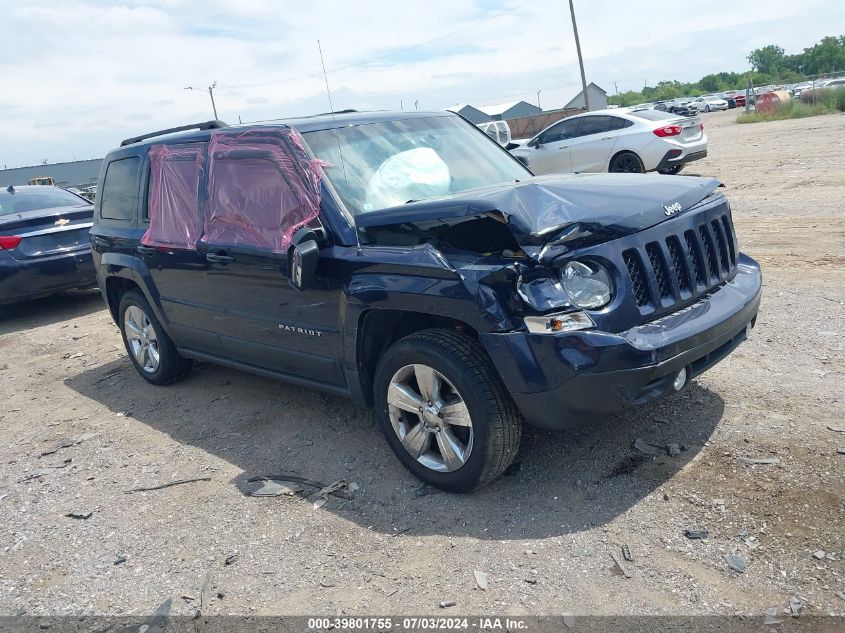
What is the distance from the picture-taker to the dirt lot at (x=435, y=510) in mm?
2957

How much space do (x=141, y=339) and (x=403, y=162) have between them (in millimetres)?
3063

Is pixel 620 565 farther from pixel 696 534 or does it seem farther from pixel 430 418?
pixel 430 418

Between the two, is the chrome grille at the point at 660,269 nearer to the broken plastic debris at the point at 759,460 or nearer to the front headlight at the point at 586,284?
the front headlight at the point at 586,284

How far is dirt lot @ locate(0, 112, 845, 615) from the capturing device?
296cm

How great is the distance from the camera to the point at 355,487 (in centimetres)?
396

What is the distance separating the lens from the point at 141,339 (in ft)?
20.3

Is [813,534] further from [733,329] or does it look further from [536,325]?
[536,325]

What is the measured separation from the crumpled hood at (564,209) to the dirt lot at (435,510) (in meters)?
1.24

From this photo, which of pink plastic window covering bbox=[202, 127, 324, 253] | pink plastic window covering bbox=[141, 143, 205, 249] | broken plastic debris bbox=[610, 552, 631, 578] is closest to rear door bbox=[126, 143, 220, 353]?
pink plastic window covering bbox=[141, 143, 205, 249]

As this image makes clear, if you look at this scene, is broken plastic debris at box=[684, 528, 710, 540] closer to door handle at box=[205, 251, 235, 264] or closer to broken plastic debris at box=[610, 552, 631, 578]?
broken plastic debris at box=[610, 552, 631, 578]

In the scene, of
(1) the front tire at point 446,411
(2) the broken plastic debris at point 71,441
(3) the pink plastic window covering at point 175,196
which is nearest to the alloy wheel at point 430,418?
(1) the front tire at point 446,411

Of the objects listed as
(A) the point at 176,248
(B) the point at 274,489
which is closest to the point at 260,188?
(A) the point at 176,248

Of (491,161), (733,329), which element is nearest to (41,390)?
(491,161)

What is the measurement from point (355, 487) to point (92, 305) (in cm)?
735
